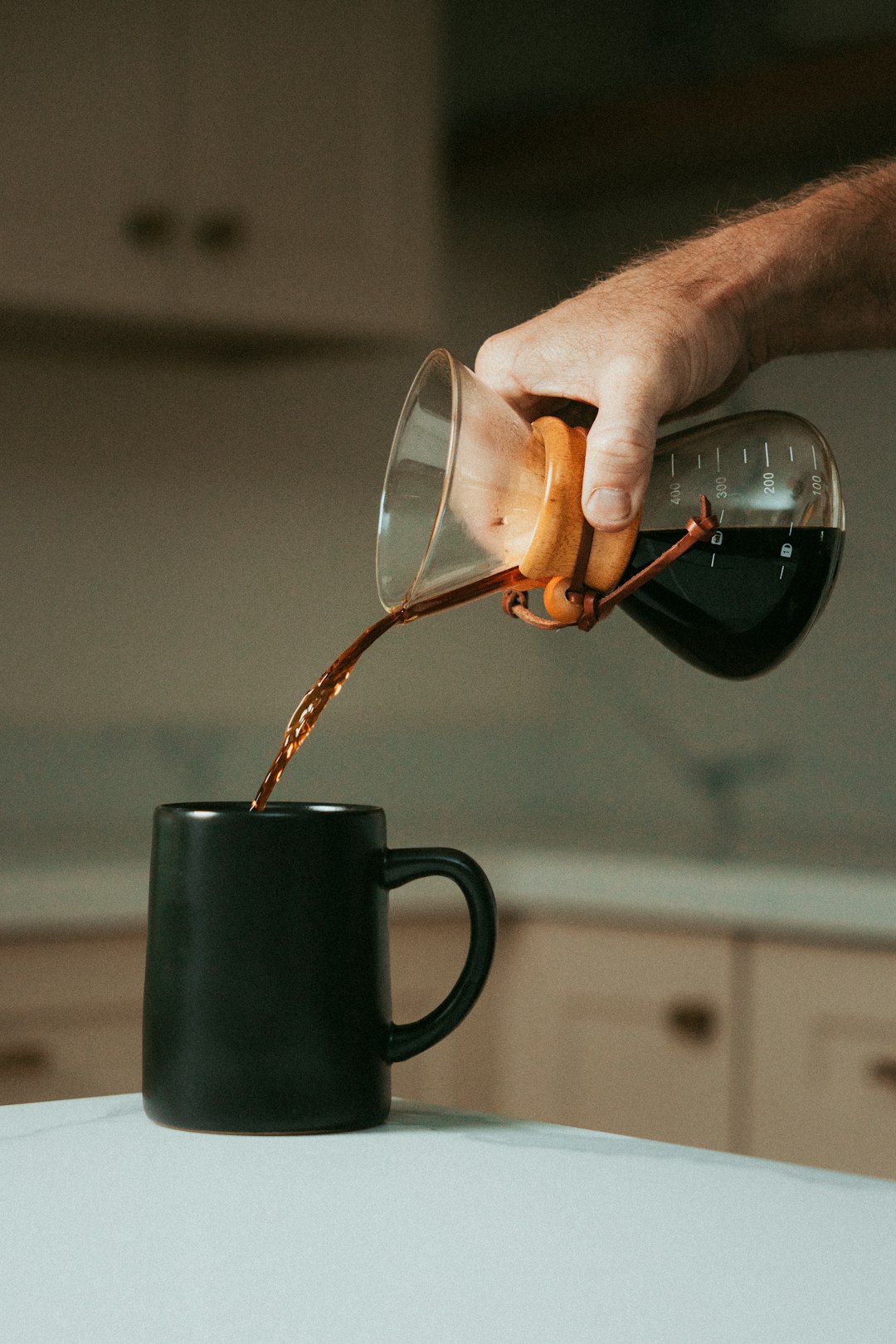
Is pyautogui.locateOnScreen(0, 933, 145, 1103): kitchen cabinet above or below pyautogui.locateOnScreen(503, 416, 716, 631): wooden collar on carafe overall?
below

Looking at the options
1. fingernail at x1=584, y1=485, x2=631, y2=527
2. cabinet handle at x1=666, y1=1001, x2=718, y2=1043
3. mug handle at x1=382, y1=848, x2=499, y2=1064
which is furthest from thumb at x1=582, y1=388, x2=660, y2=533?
cabinet handle at x1=666, y1=1001, x2=718, y2=1043

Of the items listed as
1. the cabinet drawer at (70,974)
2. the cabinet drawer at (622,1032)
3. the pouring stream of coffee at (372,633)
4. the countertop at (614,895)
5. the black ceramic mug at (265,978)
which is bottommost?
the cabinet drawer at (622,1032)

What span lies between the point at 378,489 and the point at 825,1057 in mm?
1143

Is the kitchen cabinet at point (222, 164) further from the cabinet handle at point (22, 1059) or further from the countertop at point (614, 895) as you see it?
the cabinet handle at point (22, 1059)

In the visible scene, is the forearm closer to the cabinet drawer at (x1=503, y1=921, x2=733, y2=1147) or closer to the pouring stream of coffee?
the pouring stream of coffee

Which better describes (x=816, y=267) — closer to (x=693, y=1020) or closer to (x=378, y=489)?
(x=693, y=1020)

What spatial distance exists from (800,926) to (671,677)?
715mm

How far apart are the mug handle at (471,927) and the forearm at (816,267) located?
34 cm

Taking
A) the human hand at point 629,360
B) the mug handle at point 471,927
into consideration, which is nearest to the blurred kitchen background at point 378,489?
the human hand at point 629,360

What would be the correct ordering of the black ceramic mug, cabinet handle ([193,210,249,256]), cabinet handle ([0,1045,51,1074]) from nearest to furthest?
the black ceramic mug
cabinet handle ([0,1045,51,1074])
cabinet handle ([193,210,249,256])

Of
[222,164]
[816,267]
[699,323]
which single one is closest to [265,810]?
[699,323]

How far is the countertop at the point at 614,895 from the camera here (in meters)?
1.77

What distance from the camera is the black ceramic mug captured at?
61 centimetres

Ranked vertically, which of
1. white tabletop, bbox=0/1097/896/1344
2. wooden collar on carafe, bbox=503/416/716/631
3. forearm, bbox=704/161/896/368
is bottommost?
white tabletop, bbox=0/1097/896/1344
